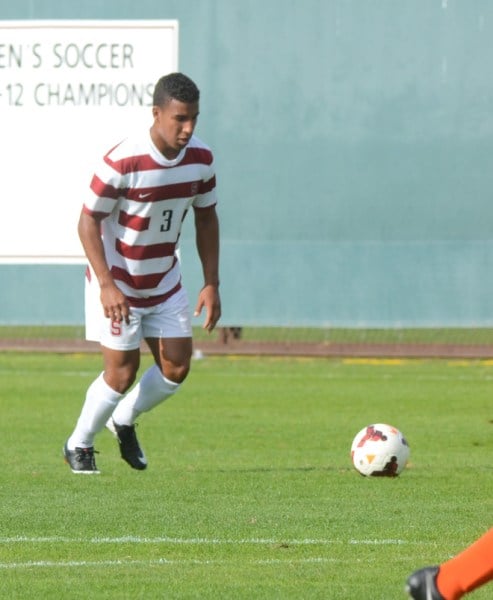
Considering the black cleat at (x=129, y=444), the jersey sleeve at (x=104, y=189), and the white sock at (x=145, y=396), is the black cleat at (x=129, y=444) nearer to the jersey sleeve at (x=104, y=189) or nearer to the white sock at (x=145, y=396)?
the white sock at (x=145, y=396)

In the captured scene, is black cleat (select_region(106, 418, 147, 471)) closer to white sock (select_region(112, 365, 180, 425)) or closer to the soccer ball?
white sock (select_region(112, 365, 180, 425))

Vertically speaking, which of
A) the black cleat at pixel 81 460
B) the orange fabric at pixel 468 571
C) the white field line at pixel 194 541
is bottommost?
the black cleat at pixel 81 460

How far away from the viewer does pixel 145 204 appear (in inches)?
356

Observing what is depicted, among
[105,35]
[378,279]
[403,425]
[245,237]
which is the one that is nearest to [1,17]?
[105,35]

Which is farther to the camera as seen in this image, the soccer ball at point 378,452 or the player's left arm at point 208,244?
the soccer ball at point 378,452

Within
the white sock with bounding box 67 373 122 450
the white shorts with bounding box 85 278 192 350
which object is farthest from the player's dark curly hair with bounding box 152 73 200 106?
the white sock with bounding box 67 373 122 450

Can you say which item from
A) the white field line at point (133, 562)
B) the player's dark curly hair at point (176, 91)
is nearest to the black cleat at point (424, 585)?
the white field line at point (133, 562)

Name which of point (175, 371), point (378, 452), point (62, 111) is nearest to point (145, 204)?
point (175, 371)

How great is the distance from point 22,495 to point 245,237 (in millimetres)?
11036

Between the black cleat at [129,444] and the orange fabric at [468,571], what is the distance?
15.1ft

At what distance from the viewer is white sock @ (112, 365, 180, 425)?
369 inches

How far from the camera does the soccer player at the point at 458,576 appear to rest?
4.98 metres

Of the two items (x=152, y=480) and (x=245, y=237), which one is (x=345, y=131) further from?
(x=152, y=480)

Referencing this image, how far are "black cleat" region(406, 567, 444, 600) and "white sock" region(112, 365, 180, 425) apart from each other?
172 inches
